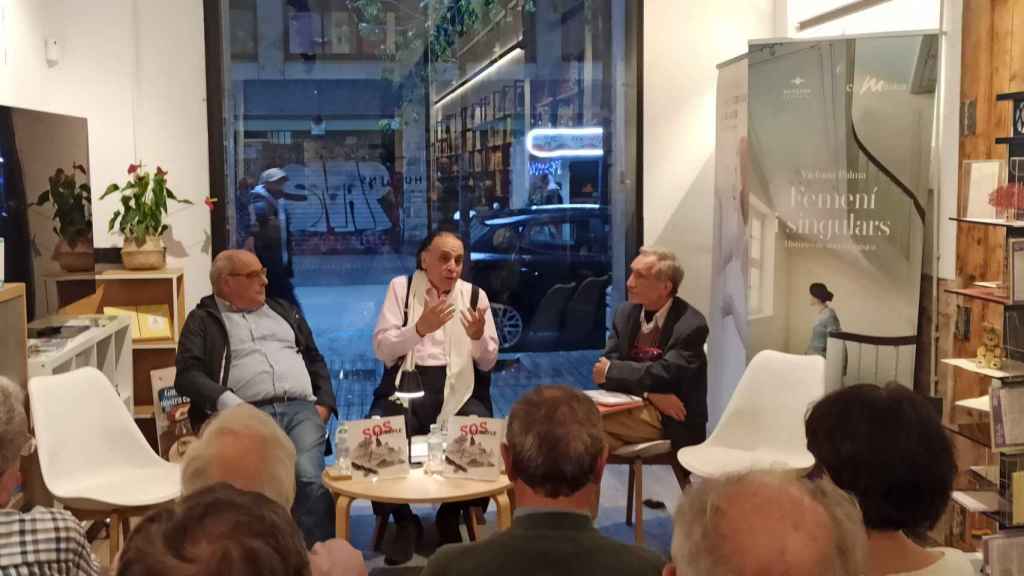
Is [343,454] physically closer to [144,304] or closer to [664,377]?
[664,377]

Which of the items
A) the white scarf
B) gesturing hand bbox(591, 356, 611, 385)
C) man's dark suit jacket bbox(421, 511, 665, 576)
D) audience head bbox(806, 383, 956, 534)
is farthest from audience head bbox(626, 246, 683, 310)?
man's dark suit jacket bbox(421, 511, 665, 576)

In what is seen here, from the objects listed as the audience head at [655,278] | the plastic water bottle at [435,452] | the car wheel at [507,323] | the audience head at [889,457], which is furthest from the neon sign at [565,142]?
the audience head at [889,457]

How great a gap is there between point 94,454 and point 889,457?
3.33 m

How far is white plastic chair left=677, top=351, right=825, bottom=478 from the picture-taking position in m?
4.58

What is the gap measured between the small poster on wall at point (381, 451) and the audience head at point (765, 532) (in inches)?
97.7

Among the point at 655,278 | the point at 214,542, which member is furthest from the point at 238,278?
the point at 214,542

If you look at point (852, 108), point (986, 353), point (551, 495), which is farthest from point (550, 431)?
point (852, 108)

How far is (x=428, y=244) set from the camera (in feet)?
16.0

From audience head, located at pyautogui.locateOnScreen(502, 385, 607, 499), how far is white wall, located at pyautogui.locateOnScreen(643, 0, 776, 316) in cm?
376

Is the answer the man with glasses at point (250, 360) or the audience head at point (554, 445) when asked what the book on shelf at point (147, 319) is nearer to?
the man with glasses at point (250, 360)

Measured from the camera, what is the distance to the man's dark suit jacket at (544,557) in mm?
2037

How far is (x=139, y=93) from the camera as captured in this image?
5.77 m

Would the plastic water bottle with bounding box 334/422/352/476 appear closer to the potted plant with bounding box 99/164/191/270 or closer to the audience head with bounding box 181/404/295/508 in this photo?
the audience head with bounding box 181/404/295/508

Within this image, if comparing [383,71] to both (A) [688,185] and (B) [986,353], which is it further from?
(B) [986,353]
